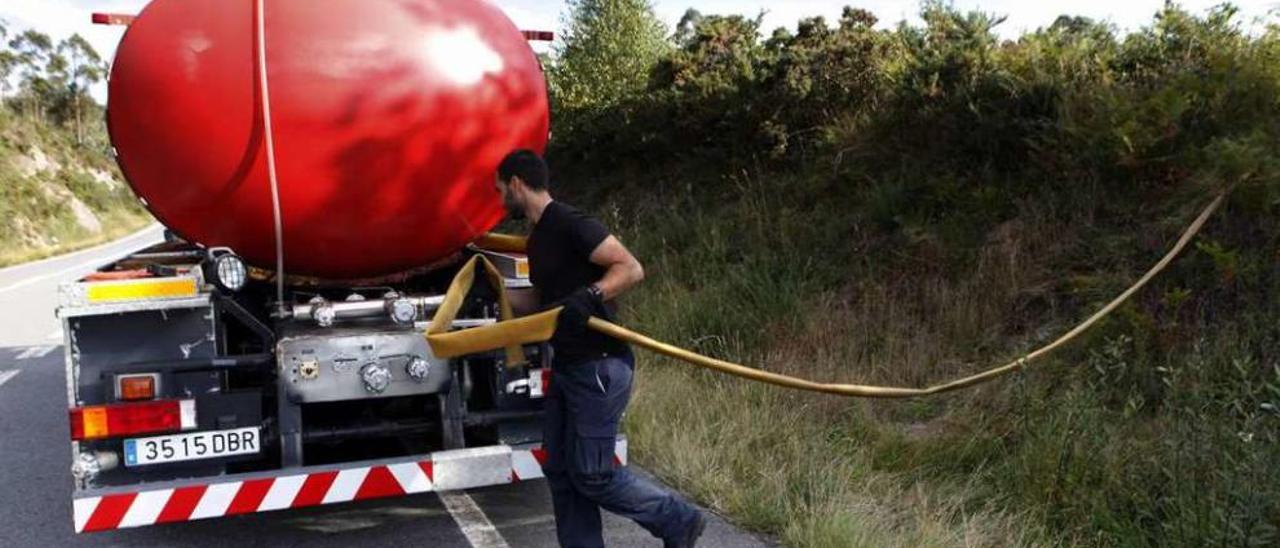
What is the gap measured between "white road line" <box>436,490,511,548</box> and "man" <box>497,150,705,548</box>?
687 mm

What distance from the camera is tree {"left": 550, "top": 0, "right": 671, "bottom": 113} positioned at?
18547 millimetres

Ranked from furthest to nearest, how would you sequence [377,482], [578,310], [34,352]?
1. [34,352]
2. [377,482]
3. [578,310]

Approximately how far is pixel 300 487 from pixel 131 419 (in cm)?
71

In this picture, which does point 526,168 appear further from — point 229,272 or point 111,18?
point 111,18

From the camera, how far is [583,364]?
12.0ft

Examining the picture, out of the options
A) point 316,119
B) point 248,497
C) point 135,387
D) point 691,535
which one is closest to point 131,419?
point 135,387

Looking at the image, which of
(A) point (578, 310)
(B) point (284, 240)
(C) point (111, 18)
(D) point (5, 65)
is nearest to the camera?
(A) point (578, 310)

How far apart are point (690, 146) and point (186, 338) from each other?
9.16m

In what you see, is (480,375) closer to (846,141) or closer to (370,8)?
(370,8)

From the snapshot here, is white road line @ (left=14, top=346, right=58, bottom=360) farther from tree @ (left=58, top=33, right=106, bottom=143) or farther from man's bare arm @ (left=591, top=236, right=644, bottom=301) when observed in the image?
tree @ (left=58, top=33, right=106, bottom=143)

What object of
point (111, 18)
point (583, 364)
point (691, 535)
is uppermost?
point (111, 18)

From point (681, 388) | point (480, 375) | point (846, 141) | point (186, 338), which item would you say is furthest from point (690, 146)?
point (186, 338)

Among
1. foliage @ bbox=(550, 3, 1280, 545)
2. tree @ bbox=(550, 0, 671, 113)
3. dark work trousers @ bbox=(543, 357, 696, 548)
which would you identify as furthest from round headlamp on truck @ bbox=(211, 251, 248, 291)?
tree @ bbox=(550, 0, 671, 113)

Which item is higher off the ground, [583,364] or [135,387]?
[583,364]
